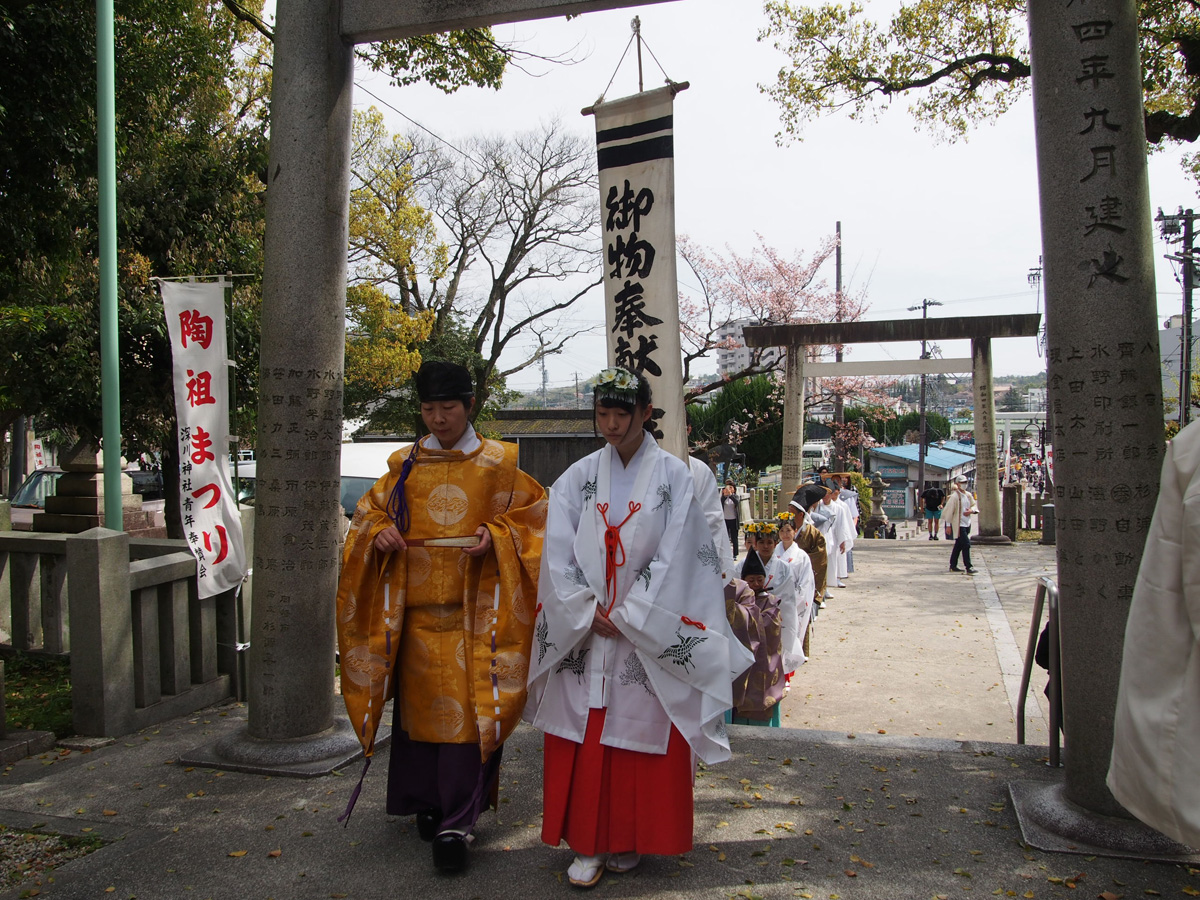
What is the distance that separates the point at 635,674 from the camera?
134 inches

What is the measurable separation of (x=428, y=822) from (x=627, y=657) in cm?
111

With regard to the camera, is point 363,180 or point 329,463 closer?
point 329,463

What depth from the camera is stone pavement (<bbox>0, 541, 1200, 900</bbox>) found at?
3.29 m

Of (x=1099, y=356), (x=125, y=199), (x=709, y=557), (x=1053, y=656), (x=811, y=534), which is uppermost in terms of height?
(x=125, y=199)

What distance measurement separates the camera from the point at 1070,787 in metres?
3.78

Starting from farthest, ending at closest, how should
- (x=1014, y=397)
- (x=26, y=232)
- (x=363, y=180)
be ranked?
(x=1014, y=397)
(x=363, y=180)
(x=26, y=232)

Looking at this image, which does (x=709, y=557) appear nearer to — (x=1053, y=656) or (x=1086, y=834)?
(x=1086, y=834)

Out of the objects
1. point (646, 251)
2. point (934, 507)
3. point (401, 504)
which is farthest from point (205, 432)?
point (934, 507)

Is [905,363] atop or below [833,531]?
atop

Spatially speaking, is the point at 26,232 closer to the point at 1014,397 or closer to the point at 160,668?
the point at 160,668

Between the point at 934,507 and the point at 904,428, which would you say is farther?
the point at 904,428

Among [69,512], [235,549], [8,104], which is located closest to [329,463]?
[235,549]

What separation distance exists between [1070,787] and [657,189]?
12.4ft

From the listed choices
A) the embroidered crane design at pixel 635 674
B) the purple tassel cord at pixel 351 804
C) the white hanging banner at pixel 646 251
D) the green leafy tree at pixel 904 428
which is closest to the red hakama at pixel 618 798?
the embroidered crane design at pixel 635 674
